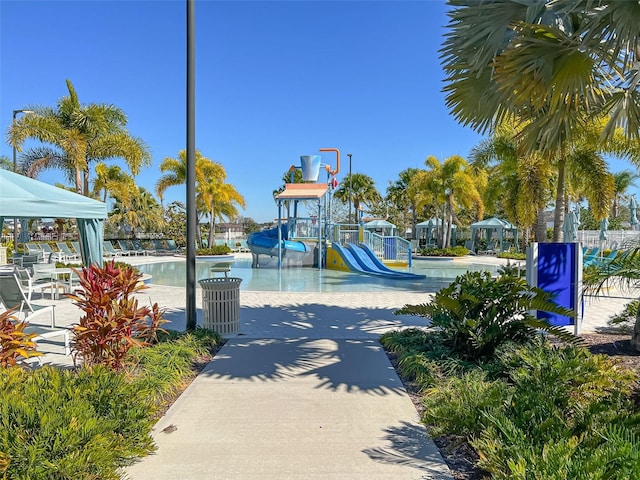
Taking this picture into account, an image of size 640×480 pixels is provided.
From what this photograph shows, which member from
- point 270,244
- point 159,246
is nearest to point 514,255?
point 270,244

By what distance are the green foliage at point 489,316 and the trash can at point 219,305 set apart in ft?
10.3

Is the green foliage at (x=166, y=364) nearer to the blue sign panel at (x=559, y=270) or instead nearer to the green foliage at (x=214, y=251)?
the blue sign panel at (x=559, y=270)

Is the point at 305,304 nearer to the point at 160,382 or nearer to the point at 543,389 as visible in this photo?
the point at 160,382

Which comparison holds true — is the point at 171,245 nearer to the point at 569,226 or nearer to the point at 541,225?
the point at 541,225

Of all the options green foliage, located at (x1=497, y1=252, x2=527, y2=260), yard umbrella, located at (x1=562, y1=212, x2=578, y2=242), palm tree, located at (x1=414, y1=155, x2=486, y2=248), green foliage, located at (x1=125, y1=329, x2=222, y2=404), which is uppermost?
palm tree, located at (x1=414, y1=155, x2=486, y2=248)

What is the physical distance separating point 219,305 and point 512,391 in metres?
4.35

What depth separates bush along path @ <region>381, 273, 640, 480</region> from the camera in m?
2.30

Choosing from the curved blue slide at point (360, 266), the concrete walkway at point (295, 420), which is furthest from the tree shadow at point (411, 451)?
the curved blue slide at point (360, 266)

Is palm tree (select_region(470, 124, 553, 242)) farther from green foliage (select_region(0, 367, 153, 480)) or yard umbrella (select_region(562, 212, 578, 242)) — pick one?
green foliage (select_region(0, 367, 153, 480))

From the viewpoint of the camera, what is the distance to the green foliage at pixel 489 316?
4.66m

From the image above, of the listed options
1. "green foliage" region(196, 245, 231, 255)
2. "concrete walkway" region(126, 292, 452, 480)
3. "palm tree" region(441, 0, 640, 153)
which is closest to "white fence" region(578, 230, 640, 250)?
"palm tree" region(441, 0, 640, 153)

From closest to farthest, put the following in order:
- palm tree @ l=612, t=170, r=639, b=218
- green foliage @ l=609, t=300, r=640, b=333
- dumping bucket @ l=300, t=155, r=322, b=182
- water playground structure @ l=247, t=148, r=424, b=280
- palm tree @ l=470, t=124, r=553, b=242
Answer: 1. green foliage @ l=609, t=300, r=640, b=333
2. palm tree @ l=470, t=124, r=553, b=242
3. water playground structure @ l=247, t=148, r=424, b=280
4. dumping bucket @ l=300, t=155, r=322, b=182
5. palm tree @ l=612, t=170, r=639, b=218

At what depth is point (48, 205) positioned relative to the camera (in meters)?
6.74

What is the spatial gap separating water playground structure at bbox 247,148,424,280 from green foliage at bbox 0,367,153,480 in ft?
49.6
